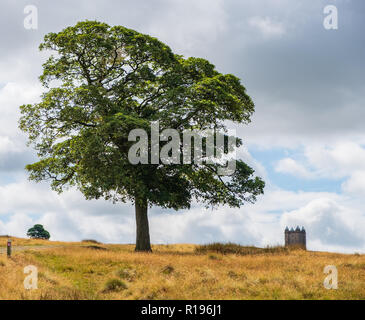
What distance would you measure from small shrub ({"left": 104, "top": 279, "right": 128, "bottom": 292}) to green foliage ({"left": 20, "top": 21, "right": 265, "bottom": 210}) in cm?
1181

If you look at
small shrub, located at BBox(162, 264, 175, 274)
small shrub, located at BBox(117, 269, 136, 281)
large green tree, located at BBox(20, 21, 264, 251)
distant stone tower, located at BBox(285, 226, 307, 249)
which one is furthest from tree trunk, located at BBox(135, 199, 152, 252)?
distant stone tower, located at BBox(285, 226, 307, 249)

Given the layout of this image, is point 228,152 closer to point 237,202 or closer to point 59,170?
point 237,202

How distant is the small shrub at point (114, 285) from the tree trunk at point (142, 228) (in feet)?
45.9

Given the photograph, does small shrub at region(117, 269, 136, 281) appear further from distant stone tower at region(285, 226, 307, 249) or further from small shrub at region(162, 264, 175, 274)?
distant stone tower at region(285, 226, 307, 249)

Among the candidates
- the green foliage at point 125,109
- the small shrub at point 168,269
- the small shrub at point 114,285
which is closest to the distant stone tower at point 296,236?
the green foliage at point 125,109

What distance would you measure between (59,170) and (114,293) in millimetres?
18160

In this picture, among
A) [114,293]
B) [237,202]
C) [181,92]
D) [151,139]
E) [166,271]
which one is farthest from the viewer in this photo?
[237,202]

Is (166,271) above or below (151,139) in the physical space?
below

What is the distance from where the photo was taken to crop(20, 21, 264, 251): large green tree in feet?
90.6

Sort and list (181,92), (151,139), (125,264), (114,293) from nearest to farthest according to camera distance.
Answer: (114,293)
(125,264)
(151,139)
(181,92)

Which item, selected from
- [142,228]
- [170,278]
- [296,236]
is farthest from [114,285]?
[296,236]

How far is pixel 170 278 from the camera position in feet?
51.4

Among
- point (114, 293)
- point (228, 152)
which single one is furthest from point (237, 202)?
point (114, 293)

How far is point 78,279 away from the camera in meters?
17.8
